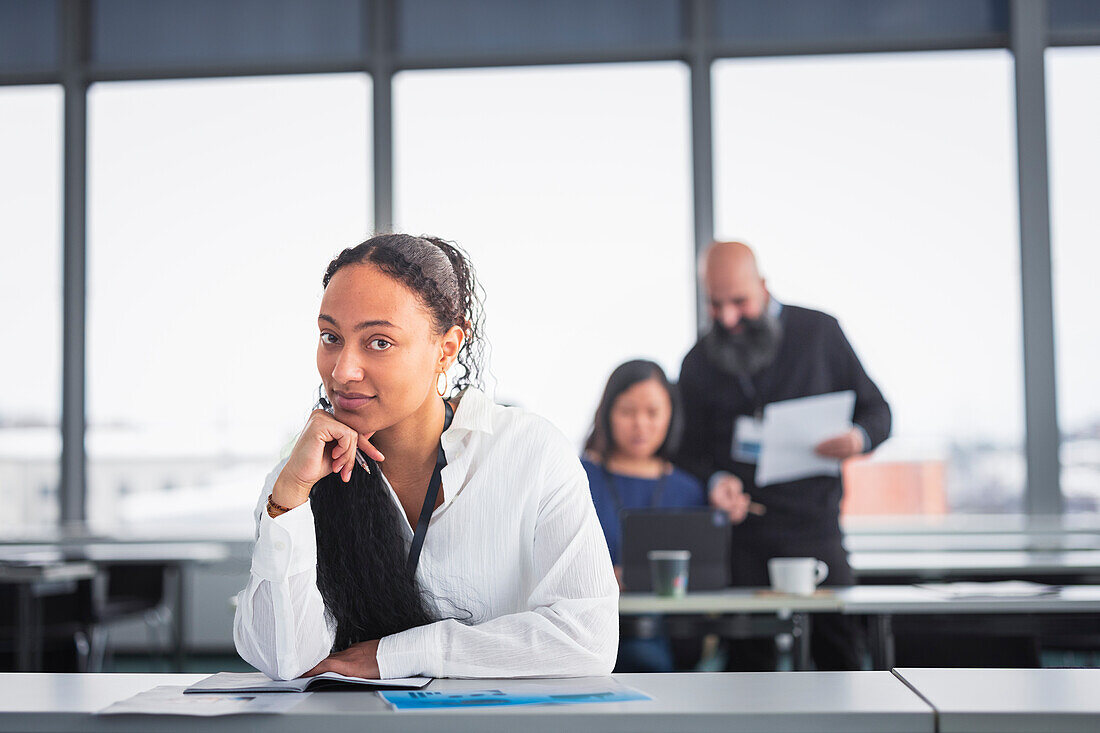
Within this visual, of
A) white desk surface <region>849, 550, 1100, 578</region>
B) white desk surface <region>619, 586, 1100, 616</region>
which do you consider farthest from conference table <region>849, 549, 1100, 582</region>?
white desk surface <region>619, 586, 1100, 616</region>

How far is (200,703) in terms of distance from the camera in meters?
1.18

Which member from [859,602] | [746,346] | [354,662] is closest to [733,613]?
[859,602]

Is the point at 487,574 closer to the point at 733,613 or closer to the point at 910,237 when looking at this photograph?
the point at 733,613

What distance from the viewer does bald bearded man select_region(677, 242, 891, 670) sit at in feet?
10.7

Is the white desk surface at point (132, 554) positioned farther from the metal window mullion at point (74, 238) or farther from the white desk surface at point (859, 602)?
the white desk surface at point (859, 602)

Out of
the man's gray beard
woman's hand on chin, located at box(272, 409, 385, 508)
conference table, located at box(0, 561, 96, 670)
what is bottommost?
conference table, located at box(0, 561, 96, 670)

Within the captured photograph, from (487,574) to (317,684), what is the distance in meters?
0.31

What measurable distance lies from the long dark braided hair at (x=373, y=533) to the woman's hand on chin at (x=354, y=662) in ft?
0.30

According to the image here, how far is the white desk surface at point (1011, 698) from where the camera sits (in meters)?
1.08

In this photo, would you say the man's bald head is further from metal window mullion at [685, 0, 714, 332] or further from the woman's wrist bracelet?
metal window mullion at [685, 0, 714, 332]


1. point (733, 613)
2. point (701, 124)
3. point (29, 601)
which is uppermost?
point (701, 124)

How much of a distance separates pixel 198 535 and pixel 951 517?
4121mm

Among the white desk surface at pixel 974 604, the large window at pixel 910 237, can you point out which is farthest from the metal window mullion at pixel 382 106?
the white desk surface at pixel 974 604

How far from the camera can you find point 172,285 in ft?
20.4
